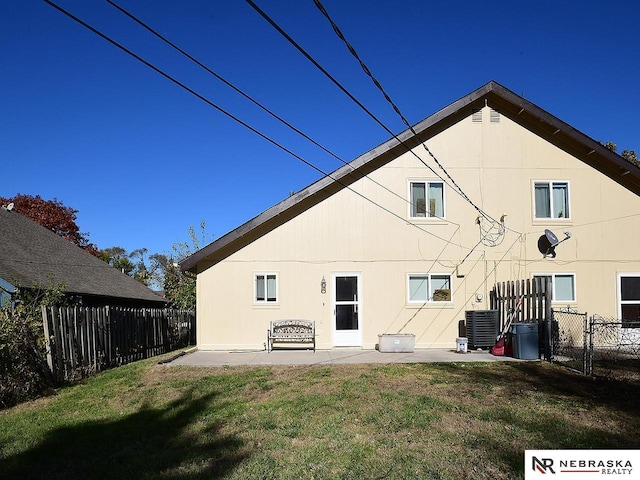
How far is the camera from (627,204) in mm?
16734

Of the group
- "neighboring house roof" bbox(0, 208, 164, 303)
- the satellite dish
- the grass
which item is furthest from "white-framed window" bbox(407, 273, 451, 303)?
"neighboring house roof" bbox(0, 208, 164, 303)

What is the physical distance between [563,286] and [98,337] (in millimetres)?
13035

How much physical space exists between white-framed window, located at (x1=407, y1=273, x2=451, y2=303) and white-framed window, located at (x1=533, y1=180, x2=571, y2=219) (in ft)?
11.6

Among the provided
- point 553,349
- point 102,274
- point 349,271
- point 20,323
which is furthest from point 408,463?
point 102,274

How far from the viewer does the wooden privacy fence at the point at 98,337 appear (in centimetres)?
1099

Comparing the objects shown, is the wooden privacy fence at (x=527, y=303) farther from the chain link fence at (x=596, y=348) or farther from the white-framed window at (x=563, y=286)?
the white-framed window at (x=563, y=286)

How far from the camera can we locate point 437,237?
1648 cm

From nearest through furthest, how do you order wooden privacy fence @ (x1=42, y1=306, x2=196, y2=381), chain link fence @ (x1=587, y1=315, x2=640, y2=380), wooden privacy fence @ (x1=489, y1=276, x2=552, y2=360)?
1. chain link fence @ (x1=587, y1=315, x2=640, y2=380)
2. wooden privacy fence @ (x1=42, y1=306, x2=196, y2=381)
3. wooden privacy fence @ (x1=489, y1=276, x2=552, y2=360)

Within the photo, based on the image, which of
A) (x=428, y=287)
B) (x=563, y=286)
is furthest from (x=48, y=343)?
(x=563, y=286)

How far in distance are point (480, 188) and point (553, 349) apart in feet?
17.9

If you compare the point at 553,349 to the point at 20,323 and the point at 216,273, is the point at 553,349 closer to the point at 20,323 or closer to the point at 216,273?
the point at 216,273

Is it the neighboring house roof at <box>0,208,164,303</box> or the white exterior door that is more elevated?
the neighboring house roof at <box>0,208,164,303</box>

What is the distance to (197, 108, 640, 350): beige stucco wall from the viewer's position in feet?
53.0

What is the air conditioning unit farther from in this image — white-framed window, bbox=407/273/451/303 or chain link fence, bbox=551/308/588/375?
chain link fence, bbox=551/308/588/375
